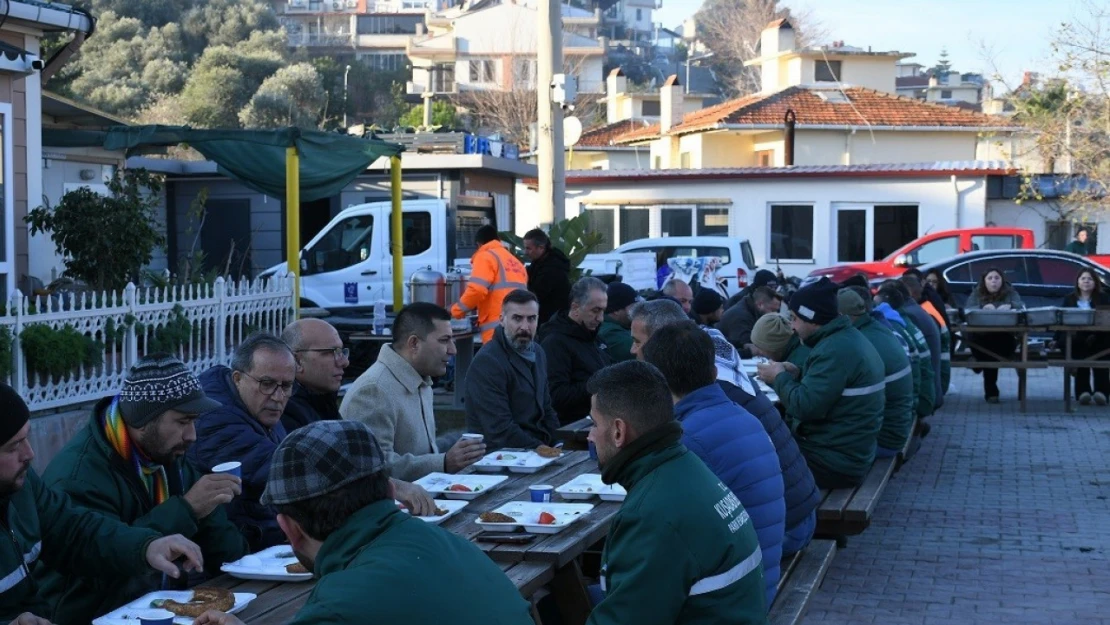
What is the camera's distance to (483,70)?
7594 centimetres

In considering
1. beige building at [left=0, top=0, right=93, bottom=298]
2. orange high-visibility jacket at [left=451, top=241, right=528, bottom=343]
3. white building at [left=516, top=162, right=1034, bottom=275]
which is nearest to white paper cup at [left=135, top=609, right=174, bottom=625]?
orange high-visibility jacket at [left=451, top=241, right=528, bottom=343]

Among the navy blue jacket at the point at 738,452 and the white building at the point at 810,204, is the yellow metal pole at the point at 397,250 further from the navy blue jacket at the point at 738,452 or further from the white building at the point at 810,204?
the white building at the point at 810,204

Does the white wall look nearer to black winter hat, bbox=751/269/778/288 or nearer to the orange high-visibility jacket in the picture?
black winter hat, bbox=751/269/778/288

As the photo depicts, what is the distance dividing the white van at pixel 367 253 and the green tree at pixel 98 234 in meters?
6.03

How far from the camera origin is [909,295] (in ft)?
43.2

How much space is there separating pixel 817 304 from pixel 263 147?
7.32m

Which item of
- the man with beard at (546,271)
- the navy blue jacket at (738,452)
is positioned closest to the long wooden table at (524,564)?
the navy blue jacket at (738,452)

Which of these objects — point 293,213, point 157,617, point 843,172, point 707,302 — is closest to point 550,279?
point 707,302

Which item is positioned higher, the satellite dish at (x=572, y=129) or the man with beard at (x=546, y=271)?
the satellite dish at (x=572, y=129)

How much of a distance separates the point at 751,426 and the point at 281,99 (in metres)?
48.1

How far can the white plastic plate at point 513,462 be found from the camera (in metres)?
6.69

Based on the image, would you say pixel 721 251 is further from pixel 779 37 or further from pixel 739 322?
pixel 779 37

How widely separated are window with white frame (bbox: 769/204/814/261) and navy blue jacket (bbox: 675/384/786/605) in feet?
96.2

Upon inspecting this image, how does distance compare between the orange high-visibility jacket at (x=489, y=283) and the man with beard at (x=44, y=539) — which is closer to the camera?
the man with beard at (x=44, y=539)
